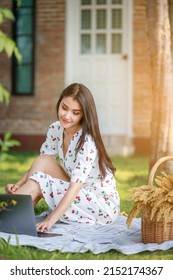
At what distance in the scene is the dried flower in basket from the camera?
8.13 ft

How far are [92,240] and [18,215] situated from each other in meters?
0.29

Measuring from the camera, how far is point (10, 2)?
20.7 ft

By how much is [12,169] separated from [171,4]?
5.46 feet

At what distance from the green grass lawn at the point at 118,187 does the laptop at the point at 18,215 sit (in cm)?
14

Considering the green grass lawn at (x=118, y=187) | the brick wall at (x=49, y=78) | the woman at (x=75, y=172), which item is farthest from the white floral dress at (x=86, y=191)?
the brick wall at (x=49, y=78)

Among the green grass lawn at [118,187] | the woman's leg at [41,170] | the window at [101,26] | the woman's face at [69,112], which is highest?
the window at [101,26]

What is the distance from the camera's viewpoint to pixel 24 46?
6.57 meters

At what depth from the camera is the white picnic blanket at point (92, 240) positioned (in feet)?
8.16

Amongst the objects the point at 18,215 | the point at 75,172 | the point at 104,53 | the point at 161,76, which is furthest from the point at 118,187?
the point at 104,53

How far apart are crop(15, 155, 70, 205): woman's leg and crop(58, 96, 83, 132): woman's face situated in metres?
0.20

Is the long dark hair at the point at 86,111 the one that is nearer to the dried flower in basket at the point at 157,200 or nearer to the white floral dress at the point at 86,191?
the white floral dress at the point at 86,191

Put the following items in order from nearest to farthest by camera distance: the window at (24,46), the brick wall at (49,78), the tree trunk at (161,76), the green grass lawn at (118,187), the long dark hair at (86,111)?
1. the green grass lawn at (118,187)
2. the long dark hair at (86,111)
3. the tree trunk at (161,76)
4. the brick wall at (49,78)
5. the window at (24,46)

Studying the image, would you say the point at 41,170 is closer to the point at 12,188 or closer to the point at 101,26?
the point at 12,188
